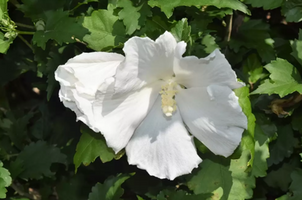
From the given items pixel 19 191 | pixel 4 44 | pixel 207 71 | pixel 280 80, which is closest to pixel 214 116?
pixel 207 71

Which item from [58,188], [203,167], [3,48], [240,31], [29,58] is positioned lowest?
[58,188]

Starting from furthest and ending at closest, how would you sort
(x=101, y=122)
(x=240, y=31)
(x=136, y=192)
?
(x=136, y=192), (x=240, y=31), (x=101, y=122)

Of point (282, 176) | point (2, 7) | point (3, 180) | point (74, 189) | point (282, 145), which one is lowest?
point (74, 189)

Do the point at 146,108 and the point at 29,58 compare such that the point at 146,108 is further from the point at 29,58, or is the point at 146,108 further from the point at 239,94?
the point at 29,58

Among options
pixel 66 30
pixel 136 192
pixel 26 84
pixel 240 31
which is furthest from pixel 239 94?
pixel 26 84

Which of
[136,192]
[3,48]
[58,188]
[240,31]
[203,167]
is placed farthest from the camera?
[58,188]

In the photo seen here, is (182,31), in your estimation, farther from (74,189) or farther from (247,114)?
(74,189)
